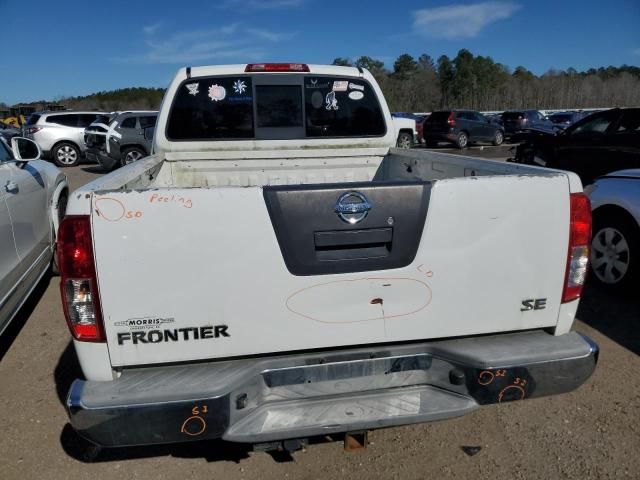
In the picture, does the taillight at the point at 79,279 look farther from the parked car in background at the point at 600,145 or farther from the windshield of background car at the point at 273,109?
the parked car in background at the point at 600,145

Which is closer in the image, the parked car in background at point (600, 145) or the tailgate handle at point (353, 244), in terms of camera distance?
the tailgate handle at point (353, 244)

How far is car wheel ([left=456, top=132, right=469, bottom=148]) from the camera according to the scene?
22.1m

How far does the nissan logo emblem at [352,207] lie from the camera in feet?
6.34

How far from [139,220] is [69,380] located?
2.34 m

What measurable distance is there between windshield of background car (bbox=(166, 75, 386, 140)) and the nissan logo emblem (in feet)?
7.51

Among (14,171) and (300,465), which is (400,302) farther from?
(14,171)

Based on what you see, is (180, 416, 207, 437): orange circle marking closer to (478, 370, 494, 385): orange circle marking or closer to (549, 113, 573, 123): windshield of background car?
(478, 370, 494, 385): orange circle marking

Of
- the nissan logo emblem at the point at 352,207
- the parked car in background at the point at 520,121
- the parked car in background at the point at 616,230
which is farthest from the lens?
the parked car in background at the point at 520,121

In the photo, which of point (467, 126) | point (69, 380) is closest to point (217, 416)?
point (69, 380)

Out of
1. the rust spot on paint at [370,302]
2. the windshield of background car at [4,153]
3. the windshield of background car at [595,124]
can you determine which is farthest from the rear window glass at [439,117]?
the rust spot on paint at [370,302]

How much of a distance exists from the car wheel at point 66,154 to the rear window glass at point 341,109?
15853 millimetres

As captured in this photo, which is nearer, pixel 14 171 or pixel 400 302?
pixel 400 302

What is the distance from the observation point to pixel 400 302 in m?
2.05

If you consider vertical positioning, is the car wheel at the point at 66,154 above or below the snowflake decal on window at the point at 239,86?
below
